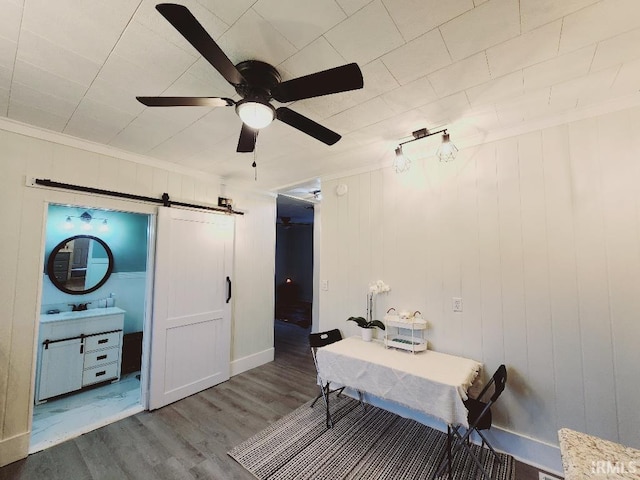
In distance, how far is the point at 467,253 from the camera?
7.89 feet

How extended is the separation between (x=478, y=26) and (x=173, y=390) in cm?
391

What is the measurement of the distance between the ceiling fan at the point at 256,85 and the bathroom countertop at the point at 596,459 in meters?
1.50

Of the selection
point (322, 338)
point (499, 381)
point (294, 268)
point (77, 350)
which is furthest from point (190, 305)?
point (294, 268)

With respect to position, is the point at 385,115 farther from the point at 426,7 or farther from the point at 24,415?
the point at 24,415

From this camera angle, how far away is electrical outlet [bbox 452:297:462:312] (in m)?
2.41

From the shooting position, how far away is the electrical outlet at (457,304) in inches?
94.8

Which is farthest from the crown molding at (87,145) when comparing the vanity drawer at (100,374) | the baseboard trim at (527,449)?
the baseboard trim at (527,449)

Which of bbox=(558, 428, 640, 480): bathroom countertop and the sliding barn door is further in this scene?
the sliding barn door

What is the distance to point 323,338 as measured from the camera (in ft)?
9.56

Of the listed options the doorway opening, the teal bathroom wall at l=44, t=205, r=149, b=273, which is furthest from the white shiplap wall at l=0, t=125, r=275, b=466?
the doorway opening

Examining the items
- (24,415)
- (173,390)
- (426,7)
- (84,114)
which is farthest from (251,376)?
(426,7)

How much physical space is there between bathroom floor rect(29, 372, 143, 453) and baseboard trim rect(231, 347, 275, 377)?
43.1 inches

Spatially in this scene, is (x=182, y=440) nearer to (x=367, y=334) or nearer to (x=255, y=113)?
(x=367, y=334)

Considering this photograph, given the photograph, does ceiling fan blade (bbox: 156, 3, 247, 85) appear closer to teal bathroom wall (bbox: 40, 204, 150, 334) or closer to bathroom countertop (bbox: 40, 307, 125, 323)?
teal bathroom wall (bbox: 40, 204, 150, 334)
